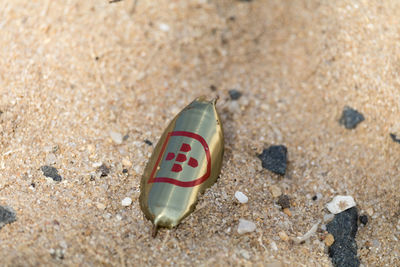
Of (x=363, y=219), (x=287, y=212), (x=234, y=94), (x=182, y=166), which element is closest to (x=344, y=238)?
(x=363, y=219)

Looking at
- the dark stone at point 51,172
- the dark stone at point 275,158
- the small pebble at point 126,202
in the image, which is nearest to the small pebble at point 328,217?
the dark stone at point 275,158

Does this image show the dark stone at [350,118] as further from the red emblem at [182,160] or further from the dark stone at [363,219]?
the red emblem at [182,160]

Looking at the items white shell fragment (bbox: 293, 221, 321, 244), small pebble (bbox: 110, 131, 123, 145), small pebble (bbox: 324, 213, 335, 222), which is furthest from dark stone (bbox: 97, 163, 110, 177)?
small pebble (bbox: 324, 213, 335, 222)

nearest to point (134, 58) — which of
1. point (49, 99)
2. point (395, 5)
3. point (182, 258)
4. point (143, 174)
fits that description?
point (49, 99)

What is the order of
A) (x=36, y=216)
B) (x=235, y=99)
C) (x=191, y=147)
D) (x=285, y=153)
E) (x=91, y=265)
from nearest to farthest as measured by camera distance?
(x=91, y=265) < (x=36, y=216) < (x=191, y=147) < (x=285, y=153) < (x=235, y=99)

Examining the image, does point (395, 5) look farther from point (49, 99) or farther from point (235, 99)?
point (49, 99)
